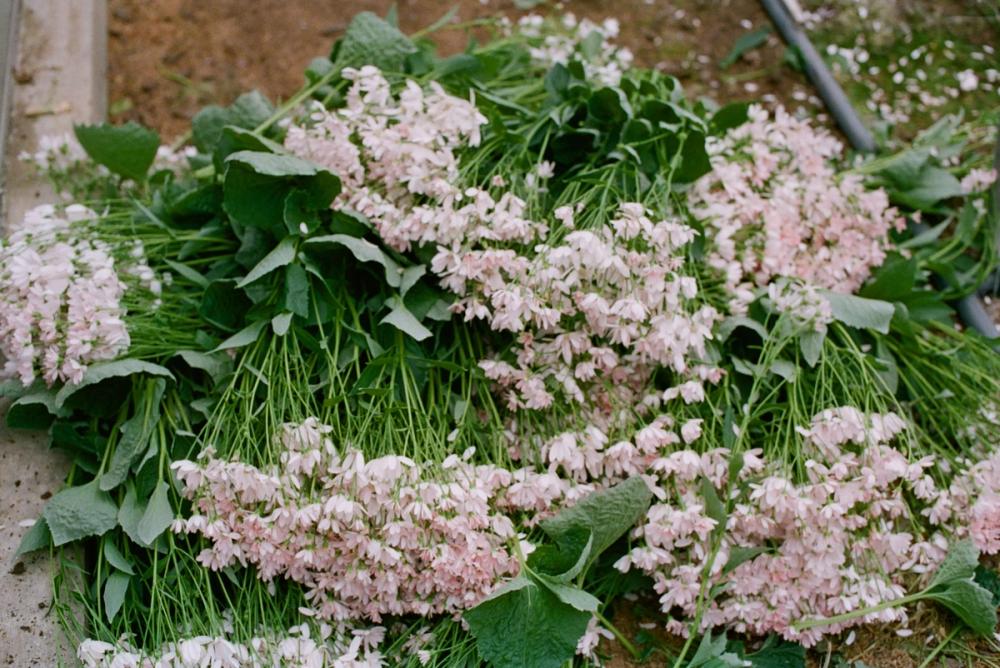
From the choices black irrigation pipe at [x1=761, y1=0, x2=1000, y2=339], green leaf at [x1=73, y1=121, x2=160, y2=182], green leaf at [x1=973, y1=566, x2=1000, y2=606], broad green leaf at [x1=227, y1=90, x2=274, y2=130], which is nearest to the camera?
green leaf at [x1=973, y1=566, x2=1000, y2=606]

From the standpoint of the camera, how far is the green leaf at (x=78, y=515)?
1809 millimetres

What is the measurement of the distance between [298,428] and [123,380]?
46 centimetres

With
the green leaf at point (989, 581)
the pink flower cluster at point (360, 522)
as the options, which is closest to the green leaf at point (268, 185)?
the pink flower cluster at point (360, 522)

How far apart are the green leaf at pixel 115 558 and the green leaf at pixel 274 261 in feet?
1.77

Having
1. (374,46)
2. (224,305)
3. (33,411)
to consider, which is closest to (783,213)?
(374,46)

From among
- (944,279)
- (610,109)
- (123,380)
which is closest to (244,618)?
(123,380)

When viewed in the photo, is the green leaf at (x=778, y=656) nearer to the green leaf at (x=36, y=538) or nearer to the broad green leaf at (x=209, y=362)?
the broad green leaf at (x=209, y=362)

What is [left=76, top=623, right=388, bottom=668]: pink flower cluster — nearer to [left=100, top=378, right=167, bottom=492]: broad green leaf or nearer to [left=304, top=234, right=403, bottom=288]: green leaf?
[left=100, top=378, right=167, bottom=492]: broad green leaf

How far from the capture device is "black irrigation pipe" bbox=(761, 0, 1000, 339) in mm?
2498

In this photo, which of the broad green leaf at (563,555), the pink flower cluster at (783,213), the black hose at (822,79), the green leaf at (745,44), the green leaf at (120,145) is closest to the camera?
the broad green leaf at (563,555)

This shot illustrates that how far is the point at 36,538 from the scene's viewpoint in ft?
6.06

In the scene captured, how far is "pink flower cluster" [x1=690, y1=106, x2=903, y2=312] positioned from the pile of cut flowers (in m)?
0.01

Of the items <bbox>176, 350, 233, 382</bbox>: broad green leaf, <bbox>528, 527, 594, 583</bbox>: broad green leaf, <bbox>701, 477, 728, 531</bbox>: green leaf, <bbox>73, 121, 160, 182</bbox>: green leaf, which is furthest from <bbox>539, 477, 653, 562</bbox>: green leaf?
<bbox>73, 121, 160, 182</bbox>: green leaf

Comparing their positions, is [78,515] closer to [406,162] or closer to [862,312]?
[406,162]
